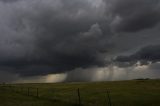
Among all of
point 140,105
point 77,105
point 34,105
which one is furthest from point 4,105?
point 140,105

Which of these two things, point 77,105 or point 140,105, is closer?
point 77,105

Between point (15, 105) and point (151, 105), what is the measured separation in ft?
62.1

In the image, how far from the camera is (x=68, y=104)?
118ft

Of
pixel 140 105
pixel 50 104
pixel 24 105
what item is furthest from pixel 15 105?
pixel 140 105

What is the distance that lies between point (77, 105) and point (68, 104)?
181 cm

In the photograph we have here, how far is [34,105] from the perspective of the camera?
36344mm

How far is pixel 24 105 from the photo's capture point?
36906 mm

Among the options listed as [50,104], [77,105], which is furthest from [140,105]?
[50,104]

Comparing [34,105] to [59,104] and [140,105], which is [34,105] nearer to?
[59,104]

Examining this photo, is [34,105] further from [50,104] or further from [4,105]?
[4,105]

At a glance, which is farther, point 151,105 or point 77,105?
point 151,105

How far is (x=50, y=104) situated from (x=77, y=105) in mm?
4330

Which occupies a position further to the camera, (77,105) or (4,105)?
(4,105)

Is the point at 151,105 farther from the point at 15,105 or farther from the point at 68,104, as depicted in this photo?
the point at 15,105
